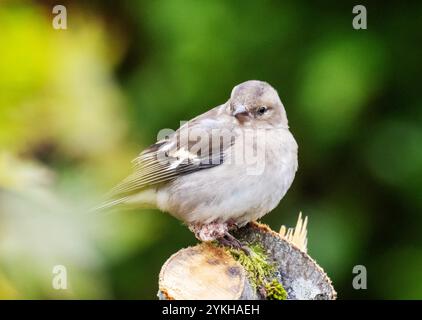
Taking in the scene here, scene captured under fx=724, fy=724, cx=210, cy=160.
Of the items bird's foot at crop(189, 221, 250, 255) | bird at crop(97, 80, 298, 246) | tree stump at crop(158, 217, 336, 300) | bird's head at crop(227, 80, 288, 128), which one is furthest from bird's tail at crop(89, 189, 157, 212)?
tree stump at crop(158, 217, 336, 300)

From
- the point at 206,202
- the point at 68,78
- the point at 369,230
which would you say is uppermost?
the point at 68,78

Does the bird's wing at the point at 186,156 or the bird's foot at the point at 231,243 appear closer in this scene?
the bird's foot at the point at 231,243

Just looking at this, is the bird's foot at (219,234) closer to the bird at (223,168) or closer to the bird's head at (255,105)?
the bird at (223,168)

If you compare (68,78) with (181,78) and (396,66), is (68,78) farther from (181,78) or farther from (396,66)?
(396,66)

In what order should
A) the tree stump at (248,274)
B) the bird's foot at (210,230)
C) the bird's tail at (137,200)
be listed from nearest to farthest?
the tree stump at (248,274), the bird's foot at (210,230), the bird's tail at (137,200)

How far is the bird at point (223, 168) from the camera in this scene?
3982 millimetres

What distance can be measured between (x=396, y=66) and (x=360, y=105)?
0.43m

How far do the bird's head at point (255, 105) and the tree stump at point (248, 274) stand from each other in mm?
738

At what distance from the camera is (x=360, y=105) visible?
5082 mm

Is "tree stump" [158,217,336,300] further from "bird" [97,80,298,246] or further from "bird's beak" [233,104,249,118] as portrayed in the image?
"bird's beak" [233,104,249,118]

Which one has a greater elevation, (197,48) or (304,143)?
(197,48)

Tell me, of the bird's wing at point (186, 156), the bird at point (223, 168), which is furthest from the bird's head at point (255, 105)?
the bird's wing at point (186, 156)

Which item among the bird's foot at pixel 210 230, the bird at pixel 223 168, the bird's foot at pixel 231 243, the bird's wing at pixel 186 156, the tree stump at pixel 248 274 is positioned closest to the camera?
the tree stump at pixel 248 274

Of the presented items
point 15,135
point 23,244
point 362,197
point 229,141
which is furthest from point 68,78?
point 362,197
